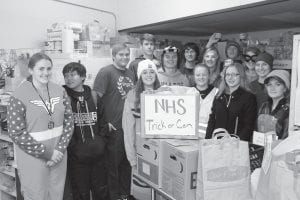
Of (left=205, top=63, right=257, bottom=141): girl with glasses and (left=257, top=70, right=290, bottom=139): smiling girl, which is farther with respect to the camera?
(left=205, top=63, right=257, bottom=141): girl with glasses

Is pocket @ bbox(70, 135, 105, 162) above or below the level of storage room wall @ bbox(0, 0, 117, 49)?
below

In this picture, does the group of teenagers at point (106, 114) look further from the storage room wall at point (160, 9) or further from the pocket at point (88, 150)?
the storage room wall at point (160, 9)

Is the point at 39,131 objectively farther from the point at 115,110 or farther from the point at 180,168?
the point at 180,168

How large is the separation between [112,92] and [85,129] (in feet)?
1.54

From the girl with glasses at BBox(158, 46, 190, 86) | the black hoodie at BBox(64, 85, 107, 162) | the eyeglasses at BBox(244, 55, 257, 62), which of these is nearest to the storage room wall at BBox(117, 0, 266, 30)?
the girl with glasses at BBox(158, 46, 190, 86)

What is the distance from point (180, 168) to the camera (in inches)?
65.4

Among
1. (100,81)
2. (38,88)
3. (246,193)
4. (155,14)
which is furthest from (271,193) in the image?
(155,14)

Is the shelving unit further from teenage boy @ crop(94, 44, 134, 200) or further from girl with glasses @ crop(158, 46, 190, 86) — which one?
girl with glasses @ crop(158, 46, 190, 86)

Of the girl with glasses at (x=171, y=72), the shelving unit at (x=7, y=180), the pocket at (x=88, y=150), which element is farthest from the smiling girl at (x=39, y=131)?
the girl with glasses at (x=171, y=72)

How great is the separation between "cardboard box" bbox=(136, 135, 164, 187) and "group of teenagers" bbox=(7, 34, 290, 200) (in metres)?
0.14

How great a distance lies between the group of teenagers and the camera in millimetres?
2092

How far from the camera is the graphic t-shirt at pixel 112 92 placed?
2803 mm

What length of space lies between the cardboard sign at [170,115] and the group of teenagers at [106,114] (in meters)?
0.21

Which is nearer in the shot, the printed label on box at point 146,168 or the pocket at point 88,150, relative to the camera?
the printed label on box at point 146,168
